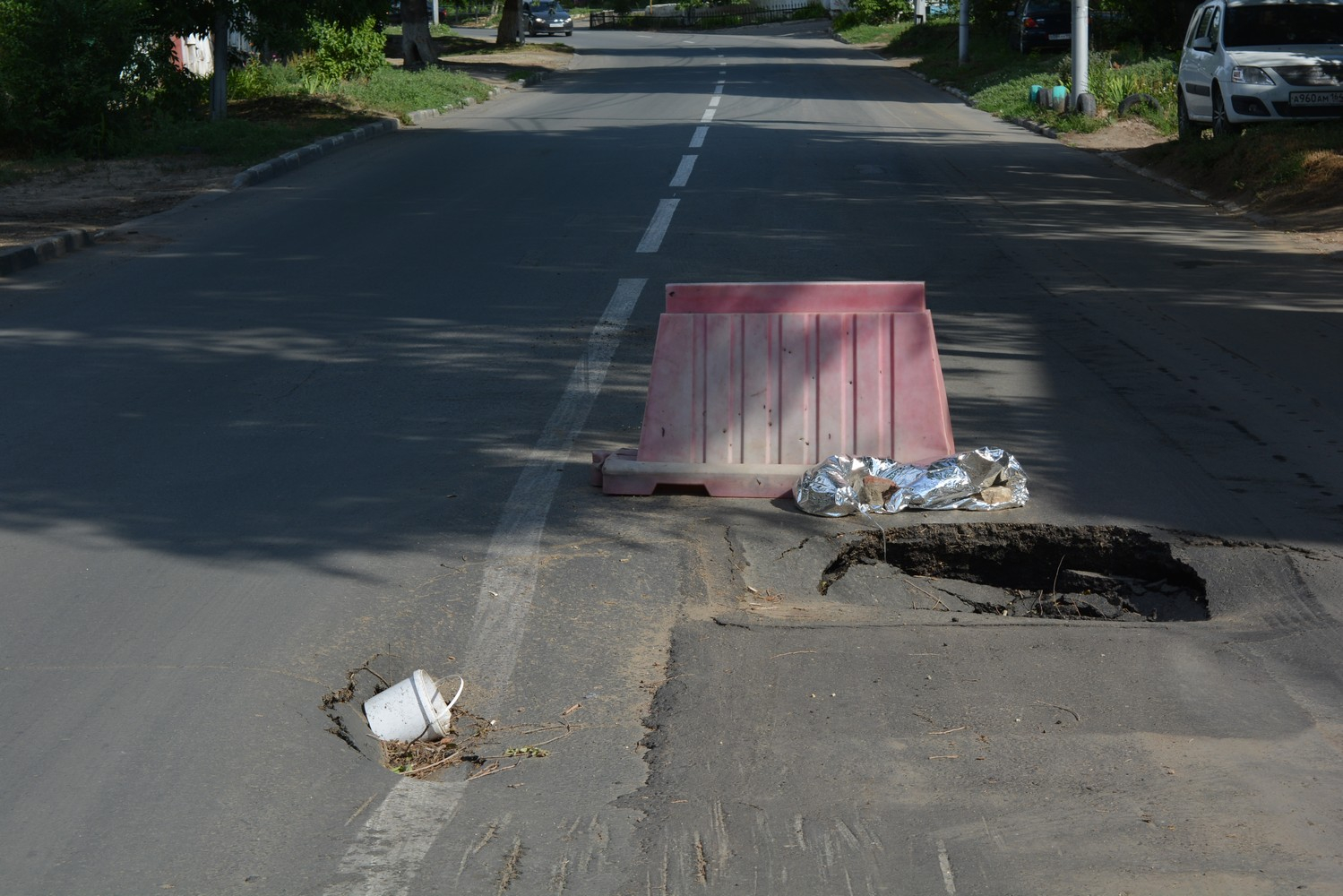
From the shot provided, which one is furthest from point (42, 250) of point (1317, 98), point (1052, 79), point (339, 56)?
point (1052, 79)

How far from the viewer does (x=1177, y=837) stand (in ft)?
10.6

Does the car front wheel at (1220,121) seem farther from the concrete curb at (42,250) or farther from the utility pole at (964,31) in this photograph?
the utility pole at (964,31)

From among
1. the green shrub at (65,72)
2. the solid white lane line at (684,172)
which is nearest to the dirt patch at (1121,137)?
the solid white lane line at (684,172)

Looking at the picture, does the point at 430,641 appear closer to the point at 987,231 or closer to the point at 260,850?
the point at 260,850

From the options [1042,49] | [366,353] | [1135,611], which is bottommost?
[1135,611]

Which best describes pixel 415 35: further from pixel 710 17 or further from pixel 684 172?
pixel 710 17

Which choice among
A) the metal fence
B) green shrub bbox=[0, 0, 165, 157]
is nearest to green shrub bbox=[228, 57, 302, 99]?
green shrub bbox=[0, 0, 165, 157]

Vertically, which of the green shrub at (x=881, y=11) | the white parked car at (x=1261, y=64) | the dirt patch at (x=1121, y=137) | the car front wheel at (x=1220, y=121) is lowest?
the dirt patch at (x=1121, y=137)

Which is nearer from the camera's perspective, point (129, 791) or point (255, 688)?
point (129, 791)

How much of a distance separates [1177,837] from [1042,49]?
122 ft

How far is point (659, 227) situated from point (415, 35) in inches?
952

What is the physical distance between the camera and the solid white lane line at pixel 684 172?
627 inches

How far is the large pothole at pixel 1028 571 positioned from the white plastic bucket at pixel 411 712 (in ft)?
5.50

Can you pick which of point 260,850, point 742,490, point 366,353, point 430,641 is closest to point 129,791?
point 260,850
